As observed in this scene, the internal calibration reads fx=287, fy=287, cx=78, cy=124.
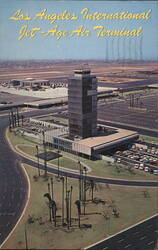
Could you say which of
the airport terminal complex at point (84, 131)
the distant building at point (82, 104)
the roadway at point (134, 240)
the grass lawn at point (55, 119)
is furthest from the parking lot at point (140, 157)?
the grass lawn at point (55, 119)

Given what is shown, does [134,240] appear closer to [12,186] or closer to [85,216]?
[85,216]

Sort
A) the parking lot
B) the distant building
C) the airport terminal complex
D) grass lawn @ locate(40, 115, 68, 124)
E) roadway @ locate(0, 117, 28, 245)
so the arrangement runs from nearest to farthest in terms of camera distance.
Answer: roadway @ locate(0, 117, 28, 245)
the parking lot
the airport terminal complex
the distant building
grass lawn @ locate(40, 115, 68, 124)

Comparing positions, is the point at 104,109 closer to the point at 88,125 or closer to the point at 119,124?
the point at 119,124

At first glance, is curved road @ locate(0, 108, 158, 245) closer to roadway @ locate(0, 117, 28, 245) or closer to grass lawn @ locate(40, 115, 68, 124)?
roadway @ locate(0, 117, 28, 245)

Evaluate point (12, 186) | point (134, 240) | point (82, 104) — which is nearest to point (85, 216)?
point (134, 240)

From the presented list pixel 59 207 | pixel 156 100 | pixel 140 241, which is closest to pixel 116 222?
pixel 140 241

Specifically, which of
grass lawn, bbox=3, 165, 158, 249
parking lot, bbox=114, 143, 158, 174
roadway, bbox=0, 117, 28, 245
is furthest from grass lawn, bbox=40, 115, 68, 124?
grass lawn, bbox=3, 165, 158, 249

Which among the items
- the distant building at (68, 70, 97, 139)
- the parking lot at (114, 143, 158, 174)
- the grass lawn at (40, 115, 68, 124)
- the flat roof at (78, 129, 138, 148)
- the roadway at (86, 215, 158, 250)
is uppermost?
the distant building at (68, 70, 97, 139)
